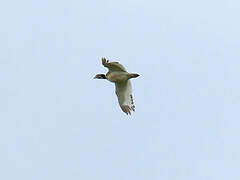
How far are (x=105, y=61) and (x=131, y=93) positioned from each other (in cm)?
333

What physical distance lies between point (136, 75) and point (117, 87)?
2241 mm

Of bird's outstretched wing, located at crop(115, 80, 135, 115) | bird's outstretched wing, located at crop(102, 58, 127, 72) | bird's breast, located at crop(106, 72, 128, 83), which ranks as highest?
bird's outstretched wing, located at crop(102, 58, 127, 72)

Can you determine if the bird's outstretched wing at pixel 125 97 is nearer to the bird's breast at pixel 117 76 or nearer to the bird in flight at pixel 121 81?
the bird in flight at pixel 121 81

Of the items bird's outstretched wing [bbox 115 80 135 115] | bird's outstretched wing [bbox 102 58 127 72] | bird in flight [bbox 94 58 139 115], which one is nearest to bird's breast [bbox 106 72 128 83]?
bird in flight [bbox 94 58 139 115]

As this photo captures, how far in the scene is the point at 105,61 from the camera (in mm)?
51625

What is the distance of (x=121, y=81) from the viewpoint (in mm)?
53156

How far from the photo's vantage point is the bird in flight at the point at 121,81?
5212cm

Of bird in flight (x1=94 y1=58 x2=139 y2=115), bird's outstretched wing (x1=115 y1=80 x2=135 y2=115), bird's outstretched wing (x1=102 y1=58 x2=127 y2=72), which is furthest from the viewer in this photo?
bird's outstretched wing (x1=115 y1=80 x2=135 y2=115)

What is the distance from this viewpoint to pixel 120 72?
5253cm

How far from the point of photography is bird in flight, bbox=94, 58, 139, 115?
52.1m

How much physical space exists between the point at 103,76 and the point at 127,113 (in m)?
2.59

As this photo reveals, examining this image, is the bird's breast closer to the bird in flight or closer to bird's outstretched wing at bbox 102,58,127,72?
the bird in flight

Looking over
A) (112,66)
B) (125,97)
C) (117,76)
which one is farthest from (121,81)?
(112,66)

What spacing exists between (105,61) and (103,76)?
2454 millimetres
